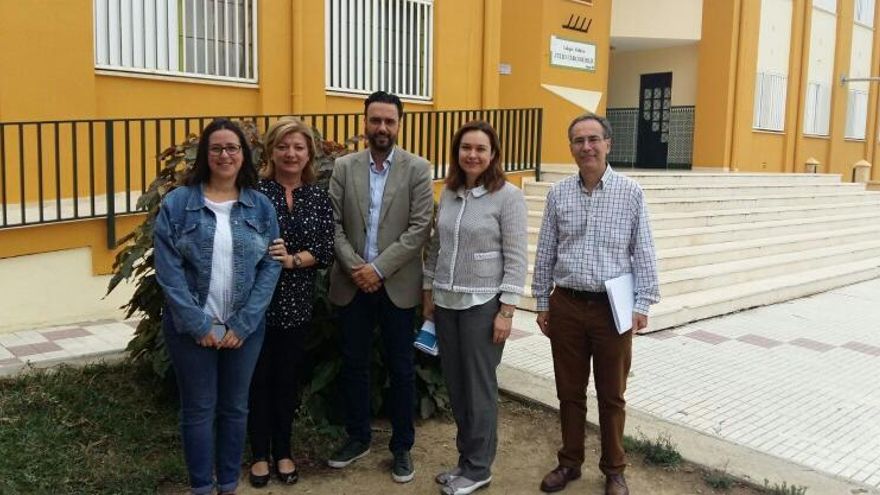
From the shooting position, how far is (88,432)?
4.18m

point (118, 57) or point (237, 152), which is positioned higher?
point (118, 57)

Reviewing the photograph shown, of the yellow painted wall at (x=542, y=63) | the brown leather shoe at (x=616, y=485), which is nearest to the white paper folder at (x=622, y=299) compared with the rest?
the brown leather shoe at (x=616, y=485)

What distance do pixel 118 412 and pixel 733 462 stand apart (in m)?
3.39

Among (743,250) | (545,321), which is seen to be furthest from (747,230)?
(545,321)

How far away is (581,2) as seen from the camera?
44.2 feet

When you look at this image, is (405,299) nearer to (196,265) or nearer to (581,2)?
(196,265)

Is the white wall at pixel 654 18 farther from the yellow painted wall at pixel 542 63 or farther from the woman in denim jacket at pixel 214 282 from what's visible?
the woman in denim jacket at pixel 214 282

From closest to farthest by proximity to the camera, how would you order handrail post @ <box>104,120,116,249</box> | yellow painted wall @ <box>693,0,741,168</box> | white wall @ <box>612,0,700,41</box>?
1. handrail post @ <box>104,120,116,249</box>
2. white wall @ <box>612,0,700,41</box>
3. yellow painted wall @ <box>693,0,741,168</box>

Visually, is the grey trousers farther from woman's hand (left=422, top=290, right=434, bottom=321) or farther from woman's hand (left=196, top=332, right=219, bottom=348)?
woman's hand (left=196, top=332, right=219, bottom=348)

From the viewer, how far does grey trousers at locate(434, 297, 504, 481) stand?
11.7 ft

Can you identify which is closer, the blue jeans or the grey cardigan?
the blue jeans

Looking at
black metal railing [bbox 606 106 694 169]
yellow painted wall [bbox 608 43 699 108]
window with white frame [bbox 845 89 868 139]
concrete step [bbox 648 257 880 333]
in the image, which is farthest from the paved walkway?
window with white frame [bbox 845 89 868 139]

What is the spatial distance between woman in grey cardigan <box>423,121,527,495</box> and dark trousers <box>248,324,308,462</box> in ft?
2.34

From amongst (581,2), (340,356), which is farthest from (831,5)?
(340,356)
